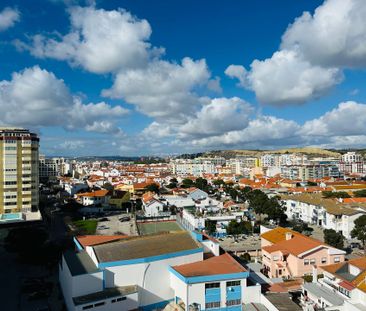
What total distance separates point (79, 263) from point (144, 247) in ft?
8.94

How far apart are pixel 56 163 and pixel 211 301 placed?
89.8m

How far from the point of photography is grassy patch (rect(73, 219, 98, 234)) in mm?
30334

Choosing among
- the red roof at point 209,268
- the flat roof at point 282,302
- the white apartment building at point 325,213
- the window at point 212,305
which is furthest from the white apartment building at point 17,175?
the white apartment building at point 325,213

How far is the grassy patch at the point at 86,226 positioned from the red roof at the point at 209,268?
1677 centimetres

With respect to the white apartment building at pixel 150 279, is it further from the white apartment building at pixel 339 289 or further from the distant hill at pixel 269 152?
the distant hill at pixel 269 152

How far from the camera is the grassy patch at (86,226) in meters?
30.3

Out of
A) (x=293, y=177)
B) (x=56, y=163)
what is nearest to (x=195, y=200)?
(x=293, y=177)

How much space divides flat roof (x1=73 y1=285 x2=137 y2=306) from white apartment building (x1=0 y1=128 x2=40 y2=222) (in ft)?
68.2

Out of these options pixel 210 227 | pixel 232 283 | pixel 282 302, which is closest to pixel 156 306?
pixel 232 283

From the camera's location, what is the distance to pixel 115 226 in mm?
33125

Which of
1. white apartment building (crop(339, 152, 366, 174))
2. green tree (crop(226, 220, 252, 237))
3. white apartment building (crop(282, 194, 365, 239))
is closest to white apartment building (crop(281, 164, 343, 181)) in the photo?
white apartment building (crop(339, 152, 366, 174))

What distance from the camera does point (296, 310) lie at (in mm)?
12875

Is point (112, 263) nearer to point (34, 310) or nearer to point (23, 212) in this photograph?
point (34, 310)

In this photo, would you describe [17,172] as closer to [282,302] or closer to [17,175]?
[17,175]
